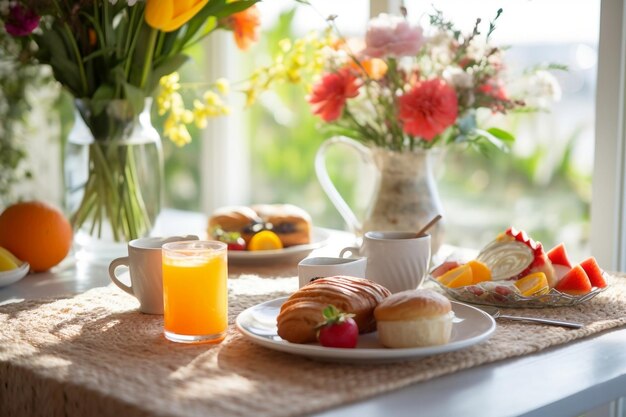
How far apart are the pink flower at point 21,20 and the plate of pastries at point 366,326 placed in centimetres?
70

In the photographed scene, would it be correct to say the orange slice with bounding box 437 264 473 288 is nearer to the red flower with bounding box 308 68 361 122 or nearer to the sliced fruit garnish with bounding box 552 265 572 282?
the sliced fruit garnish with bounding box 552 265 572 282

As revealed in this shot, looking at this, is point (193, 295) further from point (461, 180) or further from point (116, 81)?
point (461, 180)

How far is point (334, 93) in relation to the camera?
5.10 feet

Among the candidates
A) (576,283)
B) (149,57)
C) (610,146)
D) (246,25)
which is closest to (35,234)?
(149,57)

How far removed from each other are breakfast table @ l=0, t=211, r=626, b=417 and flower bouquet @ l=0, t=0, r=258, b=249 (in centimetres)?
43

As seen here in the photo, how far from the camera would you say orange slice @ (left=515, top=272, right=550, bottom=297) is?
3.96ft

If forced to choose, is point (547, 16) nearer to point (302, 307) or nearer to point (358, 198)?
point (358, 198)

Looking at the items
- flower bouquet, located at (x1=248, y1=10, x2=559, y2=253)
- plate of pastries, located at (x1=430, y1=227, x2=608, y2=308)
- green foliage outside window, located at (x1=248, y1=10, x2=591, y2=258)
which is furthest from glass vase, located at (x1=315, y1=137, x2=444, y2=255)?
green foliage outside window, located at (x1=248, y1=10, x2=591, y2=258)

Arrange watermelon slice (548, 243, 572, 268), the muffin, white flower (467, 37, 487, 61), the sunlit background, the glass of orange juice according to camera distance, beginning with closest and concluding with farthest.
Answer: the muffin → the glass of orange juice → watermelon slice (548, 243, 572, 268) → white flower (467, 37, 487, 61) → the sunlit background

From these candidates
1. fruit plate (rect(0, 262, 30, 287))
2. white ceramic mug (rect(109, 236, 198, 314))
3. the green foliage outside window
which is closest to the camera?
white ceramic mug (rect(109, 236, 198, 314))

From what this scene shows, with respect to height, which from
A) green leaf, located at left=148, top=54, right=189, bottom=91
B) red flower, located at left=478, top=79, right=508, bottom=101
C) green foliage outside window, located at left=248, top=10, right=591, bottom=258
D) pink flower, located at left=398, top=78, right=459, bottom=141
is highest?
green leaf, located at left=148, top=54, right=189, bottom=91

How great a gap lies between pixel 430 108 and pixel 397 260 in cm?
31

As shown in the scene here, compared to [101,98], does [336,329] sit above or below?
below

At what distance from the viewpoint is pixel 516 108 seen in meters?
1.58
